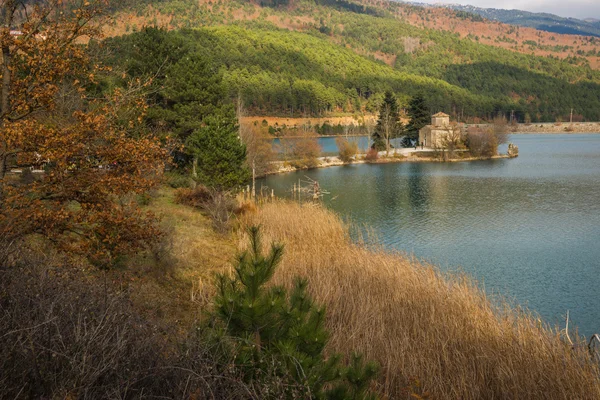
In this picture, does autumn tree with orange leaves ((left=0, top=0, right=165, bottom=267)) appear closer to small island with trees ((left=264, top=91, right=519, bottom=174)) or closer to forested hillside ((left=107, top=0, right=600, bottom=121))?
small island with trees ((left=264, top=91, right=519, bottom=174))

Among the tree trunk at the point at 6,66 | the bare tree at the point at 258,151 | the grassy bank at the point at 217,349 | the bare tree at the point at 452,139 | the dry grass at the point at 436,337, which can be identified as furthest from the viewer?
the bare tree at the point at 452,139

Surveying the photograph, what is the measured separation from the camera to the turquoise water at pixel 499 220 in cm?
1280

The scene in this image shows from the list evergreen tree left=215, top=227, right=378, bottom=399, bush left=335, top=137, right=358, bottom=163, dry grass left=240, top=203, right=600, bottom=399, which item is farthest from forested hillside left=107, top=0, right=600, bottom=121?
evergreen tree left=215, top=227, right=378, bottom=399

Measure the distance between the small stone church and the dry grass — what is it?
134 feet

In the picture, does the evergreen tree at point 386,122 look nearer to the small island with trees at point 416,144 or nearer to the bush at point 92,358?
the small island with trees at point 416,144

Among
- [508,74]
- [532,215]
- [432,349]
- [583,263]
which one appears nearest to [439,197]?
[532,215]

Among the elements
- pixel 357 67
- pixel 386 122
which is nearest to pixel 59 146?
pixel 386 122

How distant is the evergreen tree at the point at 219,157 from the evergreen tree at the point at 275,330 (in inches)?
537

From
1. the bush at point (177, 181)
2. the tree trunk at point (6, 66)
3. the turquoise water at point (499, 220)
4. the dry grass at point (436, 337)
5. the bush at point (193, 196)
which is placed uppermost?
the tree trunk at point (6, 66)

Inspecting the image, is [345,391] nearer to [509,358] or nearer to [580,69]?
[509,358]

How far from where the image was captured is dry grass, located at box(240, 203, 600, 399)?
20.7 feet

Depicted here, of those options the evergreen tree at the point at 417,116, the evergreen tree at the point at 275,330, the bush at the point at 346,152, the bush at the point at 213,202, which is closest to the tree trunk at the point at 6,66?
the evergreen tree at the point at 275,330

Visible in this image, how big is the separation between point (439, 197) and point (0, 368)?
1001 inches

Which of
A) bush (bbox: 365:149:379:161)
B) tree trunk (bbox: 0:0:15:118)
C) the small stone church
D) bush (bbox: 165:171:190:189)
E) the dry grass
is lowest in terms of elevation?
bush (bbox: 365:149:379:161)
